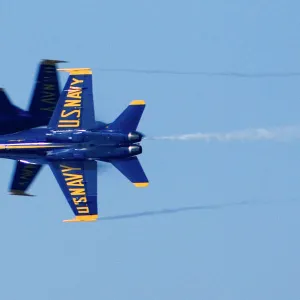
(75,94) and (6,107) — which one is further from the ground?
(75,94)

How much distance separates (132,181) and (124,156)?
4.29ft

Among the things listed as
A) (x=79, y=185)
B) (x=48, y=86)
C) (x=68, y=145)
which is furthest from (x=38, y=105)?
(x=79, y=185)

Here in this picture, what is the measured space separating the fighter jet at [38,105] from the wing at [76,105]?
2054mm

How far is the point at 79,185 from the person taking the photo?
2217 inches

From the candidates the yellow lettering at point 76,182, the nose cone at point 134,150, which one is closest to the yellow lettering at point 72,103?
the nose cone at point 134,150

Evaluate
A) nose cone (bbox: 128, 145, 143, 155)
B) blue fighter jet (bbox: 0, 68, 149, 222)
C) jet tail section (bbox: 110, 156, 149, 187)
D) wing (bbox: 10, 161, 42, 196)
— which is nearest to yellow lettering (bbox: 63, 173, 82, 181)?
blue fighter jet (bbox: 0, 68, 149, 222)

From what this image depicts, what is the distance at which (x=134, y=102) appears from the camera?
55.4m

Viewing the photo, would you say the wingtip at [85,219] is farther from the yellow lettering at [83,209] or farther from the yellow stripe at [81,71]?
the yellow stripe at [81,71]

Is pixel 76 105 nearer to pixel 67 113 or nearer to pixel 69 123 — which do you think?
pixel 67 113

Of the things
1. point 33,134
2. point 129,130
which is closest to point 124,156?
point 129,130

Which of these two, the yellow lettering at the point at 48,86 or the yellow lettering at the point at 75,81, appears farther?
the yellow lettering at the point at 48,86

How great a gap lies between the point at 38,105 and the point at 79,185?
5253 millimetres

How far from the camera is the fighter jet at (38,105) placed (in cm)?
5822

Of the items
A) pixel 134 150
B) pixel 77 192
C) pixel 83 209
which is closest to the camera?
pixel 134 150
